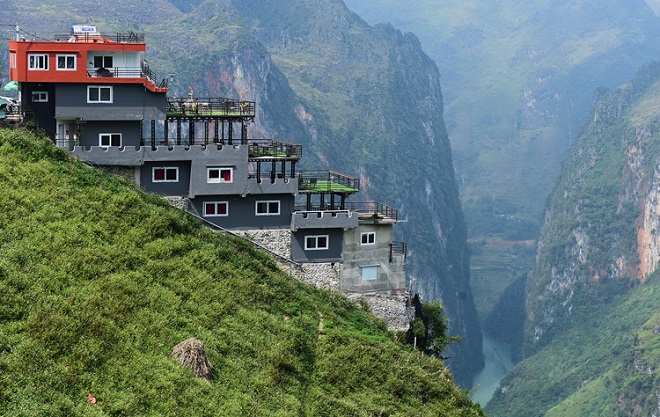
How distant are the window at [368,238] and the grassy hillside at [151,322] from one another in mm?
7195

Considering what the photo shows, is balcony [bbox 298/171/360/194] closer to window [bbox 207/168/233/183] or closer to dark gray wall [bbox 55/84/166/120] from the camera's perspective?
window [bbox 207/168/233/183]

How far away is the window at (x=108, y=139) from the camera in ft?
203

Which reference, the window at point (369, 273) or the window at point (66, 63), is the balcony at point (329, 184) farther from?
the window at point (66, 63)

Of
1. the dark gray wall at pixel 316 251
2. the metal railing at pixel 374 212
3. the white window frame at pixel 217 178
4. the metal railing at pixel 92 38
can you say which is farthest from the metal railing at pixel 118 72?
the metal railing at pixel 374 212

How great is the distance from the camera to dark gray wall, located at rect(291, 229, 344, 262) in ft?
214

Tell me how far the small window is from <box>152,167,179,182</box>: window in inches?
91.8

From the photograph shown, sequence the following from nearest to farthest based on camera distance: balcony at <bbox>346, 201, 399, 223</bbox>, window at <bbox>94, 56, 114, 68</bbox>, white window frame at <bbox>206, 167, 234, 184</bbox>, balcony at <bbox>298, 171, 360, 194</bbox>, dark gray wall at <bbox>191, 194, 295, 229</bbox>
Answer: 1. window at <bbox>94, 56, 114, 68</bbox>
2. white window frame at <bbox>206, 167, 234, 184</bbox>
3. dark gray wall at <bbox>191, 194, 295, 229</bbox>
4. balcony at <bbox>298, 171, 360, 194</bbox>
5. balcony at <bbox>346, 201, 399, 223</bbox>

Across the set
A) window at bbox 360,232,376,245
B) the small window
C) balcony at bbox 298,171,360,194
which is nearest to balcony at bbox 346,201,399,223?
window at bbox 360,232,376,245

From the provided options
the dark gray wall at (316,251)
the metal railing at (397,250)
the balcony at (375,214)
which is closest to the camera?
the dark gray wall at (316,251)

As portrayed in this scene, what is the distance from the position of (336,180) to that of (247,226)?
9.66 meters

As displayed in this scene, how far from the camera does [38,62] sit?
60844 millimetres

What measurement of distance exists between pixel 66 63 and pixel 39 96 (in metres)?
2.45

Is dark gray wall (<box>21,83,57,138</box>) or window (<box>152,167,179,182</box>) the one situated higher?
dark gray wall (<box>21,83,57,138</box>)

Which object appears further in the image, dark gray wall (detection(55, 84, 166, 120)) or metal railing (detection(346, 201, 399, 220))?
metal railing (detection(346, 201, 399, 220))
